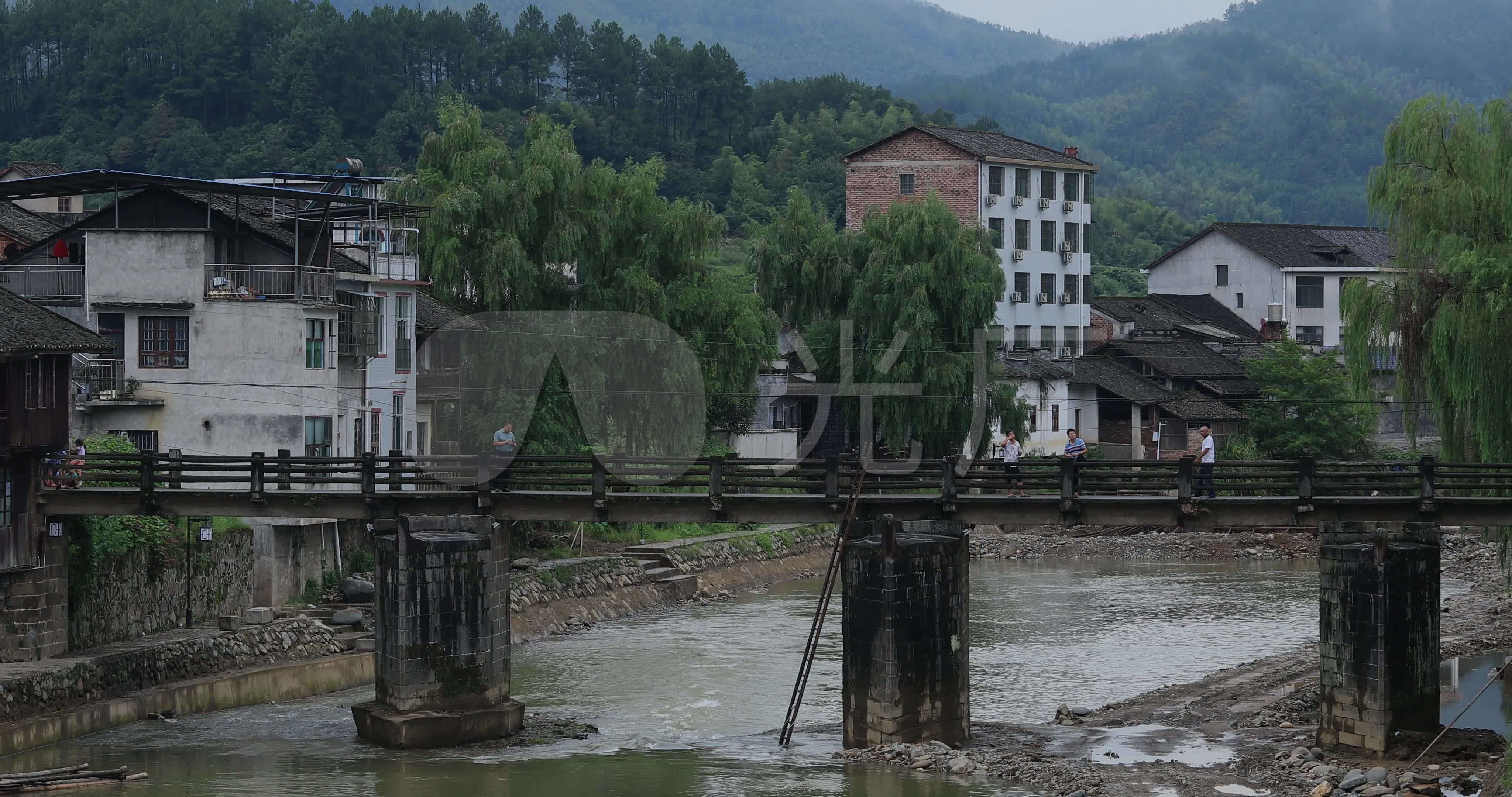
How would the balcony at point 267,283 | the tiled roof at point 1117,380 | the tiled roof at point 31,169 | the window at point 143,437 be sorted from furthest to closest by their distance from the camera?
1. the tiled roof at point 1117,380
2. the tiled roof at point 31,169
3. the balcony at point 267,283
4. the window at point 143,437

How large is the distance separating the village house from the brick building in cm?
5708

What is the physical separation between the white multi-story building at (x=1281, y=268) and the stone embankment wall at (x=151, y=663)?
64066mm

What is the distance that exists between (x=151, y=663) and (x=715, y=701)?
1170 centimetres

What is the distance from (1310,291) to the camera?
312ft

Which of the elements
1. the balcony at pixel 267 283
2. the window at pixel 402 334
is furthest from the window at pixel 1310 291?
the balcony at pixel 267 283

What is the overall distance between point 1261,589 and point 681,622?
806 inches

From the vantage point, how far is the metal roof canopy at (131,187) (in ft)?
147

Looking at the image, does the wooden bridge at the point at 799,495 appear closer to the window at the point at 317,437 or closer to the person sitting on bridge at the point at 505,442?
the person sitting on bridge at the point at 505,442

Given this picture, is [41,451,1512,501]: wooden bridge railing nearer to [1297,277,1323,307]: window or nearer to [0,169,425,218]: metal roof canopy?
[0,169,425,218]: metal roof canopy

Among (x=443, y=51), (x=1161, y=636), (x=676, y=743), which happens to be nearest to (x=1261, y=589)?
(x=1161, y=636)

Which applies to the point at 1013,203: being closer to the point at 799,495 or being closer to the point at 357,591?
the point at 357,591

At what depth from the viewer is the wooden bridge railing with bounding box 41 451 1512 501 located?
32.2m

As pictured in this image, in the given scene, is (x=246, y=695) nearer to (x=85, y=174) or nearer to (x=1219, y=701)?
(x=85, y=174)

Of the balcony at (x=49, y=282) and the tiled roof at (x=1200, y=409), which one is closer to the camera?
the balcony at (x=49, y=282)
